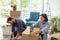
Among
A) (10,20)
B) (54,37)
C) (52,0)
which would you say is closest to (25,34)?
(54,37)

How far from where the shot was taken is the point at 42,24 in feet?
11.7

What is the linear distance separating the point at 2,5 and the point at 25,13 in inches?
52.2

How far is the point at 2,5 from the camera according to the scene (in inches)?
304

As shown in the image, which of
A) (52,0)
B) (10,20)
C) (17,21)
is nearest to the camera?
(10,20)

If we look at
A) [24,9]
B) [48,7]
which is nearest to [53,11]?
[48,7]

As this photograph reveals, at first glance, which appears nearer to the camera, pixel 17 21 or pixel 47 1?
pixel 17 21

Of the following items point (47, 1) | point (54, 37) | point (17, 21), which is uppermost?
point (47, 1)

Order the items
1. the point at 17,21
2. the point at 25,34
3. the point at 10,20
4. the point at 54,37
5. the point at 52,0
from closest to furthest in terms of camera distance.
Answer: the point at 25,34
the point at 54,37
the point at 10,20
the point at 17,21
the point at 52,0

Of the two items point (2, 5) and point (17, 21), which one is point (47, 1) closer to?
point (2, 5)

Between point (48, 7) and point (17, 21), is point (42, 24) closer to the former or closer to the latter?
point (17, 21)

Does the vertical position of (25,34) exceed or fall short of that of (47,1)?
it falls short

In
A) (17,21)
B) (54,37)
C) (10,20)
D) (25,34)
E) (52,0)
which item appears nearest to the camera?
(25,34)

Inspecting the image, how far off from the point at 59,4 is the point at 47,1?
0.65 meters

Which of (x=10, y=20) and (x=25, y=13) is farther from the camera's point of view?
(x=25, y=13)
